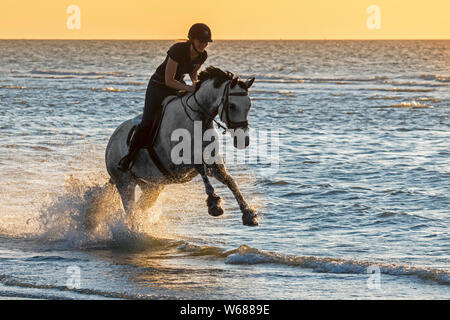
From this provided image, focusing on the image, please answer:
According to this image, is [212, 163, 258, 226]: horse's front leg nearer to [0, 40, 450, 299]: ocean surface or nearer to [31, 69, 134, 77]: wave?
[0, 40, 450, 299]: ocean surface

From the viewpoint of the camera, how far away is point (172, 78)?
10.7 m

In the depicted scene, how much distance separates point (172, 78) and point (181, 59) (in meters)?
0.26

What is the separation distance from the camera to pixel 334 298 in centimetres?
880

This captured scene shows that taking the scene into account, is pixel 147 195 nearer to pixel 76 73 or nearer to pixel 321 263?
pixel 321 263

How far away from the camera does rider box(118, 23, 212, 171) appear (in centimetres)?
1040

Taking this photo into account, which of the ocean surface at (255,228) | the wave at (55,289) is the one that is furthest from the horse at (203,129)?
the wave at (55,289)

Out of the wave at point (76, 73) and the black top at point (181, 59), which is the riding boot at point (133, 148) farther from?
the wave at point (76, 73)

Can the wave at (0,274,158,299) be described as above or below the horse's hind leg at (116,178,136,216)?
below

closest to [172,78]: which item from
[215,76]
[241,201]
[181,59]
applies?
[181,59]

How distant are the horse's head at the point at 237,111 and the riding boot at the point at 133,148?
1.76m

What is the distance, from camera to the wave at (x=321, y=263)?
32.1 feet

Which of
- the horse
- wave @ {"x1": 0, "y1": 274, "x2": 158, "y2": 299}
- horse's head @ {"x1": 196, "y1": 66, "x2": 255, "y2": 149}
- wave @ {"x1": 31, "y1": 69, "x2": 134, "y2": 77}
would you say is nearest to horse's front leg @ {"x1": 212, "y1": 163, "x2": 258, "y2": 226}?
the horse

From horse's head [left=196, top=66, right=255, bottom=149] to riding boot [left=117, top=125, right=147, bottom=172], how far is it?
139 centimetres

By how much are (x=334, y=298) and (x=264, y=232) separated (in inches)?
151
